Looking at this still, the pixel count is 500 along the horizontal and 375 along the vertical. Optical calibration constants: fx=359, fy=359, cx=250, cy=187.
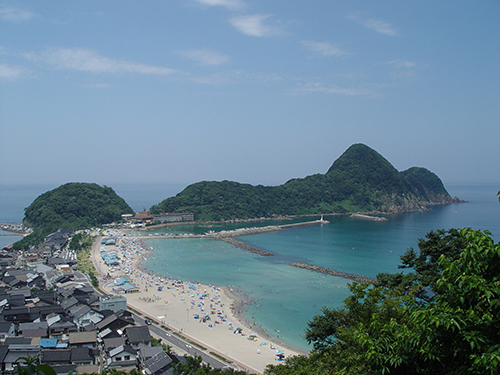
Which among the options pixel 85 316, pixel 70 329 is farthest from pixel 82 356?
pixel 85 316

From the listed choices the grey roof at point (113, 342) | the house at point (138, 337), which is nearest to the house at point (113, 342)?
the grey roof at point (113, 342)

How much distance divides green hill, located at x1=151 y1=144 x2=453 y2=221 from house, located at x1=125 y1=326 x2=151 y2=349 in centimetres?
4447

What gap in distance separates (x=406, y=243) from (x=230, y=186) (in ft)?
122

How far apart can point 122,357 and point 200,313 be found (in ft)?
23.6

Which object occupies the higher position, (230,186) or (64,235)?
(230,186)

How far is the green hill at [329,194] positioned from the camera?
205ft

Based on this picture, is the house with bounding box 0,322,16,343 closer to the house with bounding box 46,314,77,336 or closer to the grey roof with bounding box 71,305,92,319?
the house with bounding box 46,314,77,336

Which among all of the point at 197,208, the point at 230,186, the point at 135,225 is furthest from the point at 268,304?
the point at 230,186

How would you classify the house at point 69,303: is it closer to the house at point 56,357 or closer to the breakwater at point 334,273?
the house at point 56,357

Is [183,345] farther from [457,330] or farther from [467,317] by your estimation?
[467,317]

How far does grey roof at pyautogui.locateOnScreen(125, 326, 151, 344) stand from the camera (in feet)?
44.0

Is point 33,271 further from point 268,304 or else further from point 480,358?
point 480,358

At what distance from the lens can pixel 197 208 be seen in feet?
201

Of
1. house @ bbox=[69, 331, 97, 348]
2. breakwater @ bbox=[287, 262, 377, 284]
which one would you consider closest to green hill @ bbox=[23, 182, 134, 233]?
breakwater @ bbox=[287, 262, 377, 284]
